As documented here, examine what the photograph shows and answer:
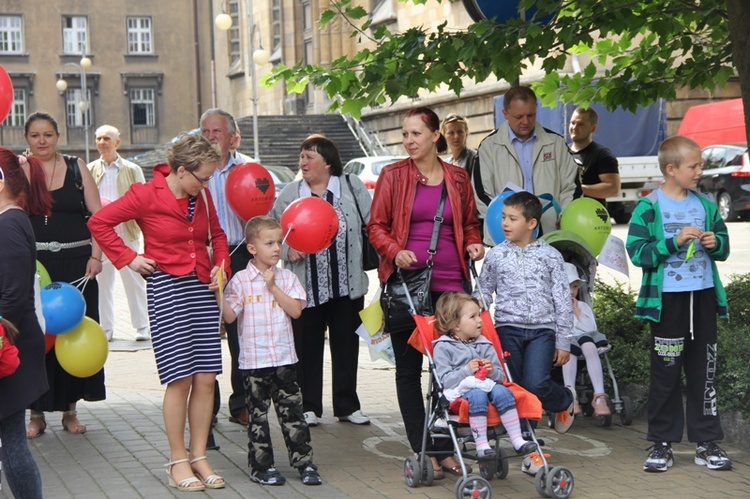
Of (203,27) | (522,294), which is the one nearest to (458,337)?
(522,294)

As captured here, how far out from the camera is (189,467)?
659 centimetres

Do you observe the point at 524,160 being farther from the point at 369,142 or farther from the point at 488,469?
the point at 369,142

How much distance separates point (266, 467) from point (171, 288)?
1128 mm

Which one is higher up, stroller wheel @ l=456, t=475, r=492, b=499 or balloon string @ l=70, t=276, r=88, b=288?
balloon string @ l=70, t=276, r=88, b=288

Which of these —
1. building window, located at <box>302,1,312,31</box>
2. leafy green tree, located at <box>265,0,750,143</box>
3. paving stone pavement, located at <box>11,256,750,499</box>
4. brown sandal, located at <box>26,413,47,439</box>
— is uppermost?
building window, located at <box>302,1,312,31</box>

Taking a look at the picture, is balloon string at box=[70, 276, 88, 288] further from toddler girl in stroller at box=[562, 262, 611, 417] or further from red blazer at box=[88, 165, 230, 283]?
toddler girl in stroller at box=[562, 262, 611, 417]

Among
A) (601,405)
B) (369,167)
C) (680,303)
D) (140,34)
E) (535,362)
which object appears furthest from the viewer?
(140,34)

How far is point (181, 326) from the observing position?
21.5 feet

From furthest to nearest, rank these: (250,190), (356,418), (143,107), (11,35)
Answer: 1. (143,107)
2. (11,35)
3. (356,418)
4. (250,190)

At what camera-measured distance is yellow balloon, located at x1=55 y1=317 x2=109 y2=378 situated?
747 cm

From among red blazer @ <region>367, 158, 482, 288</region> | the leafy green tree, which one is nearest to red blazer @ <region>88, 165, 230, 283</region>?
red blazer @ <region>367, 158, 482, 288</region>

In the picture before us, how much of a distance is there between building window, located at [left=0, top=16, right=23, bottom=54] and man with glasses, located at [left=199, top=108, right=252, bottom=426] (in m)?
66.5

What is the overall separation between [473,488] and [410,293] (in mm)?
1299

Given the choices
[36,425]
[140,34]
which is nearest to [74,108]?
[140,34]
